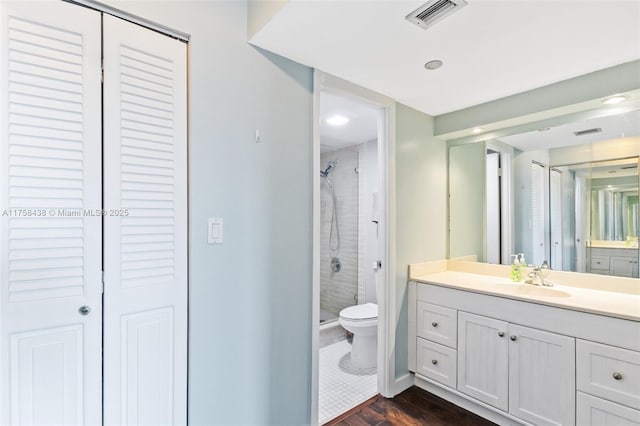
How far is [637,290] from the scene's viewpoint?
72.8 inches

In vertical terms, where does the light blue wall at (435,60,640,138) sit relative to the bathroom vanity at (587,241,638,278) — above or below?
above

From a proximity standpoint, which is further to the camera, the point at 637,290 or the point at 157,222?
the point at 637,290

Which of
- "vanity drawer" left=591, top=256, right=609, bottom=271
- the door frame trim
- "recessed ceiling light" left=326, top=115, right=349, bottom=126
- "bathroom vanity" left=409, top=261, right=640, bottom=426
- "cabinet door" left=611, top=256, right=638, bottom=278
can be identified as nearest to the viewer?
the door frame trim

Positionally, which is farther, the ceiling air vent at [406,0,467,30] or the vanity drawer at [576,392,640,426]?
the vanity drawer at [576,392,640,426]

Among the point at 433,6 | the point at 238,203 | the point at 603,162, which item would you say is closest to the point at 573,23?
the point at 433,6

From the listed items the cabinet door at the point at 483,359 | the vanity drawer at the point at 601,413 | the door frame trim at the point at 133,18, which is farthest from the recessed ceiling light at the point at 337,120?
the vanity drawer at the point at 601,413

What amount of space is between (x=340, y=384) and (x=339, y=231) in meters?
2.00

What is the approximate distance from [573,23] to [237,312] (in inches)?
80.7

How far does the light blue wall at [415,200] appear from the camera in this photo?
7.85 ft

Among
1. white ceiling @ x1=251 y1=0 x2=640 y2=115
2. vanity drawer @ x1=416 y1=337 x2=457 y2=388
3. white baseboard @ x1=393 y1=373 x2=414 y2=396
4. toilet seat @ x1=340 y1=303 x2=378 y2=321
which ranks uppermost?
white ceiling @ x1=251 y1=0 x2=640 y2=115

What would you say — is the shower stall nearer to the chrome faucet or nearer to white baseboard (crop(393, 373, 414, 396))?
white baseboard (crop(393, 373, 414, 396))

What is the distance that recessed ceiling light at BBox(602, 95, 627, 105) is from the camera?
182cm

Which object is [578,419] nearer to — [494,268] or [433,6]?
[494,268]

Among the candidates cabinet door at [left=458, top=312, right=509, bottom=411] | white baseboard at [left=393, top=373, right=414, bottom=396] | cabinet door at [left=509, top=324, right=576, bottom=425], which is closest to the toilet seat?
white baseboard at [left=393, top=373, right=414, bottom=396]
